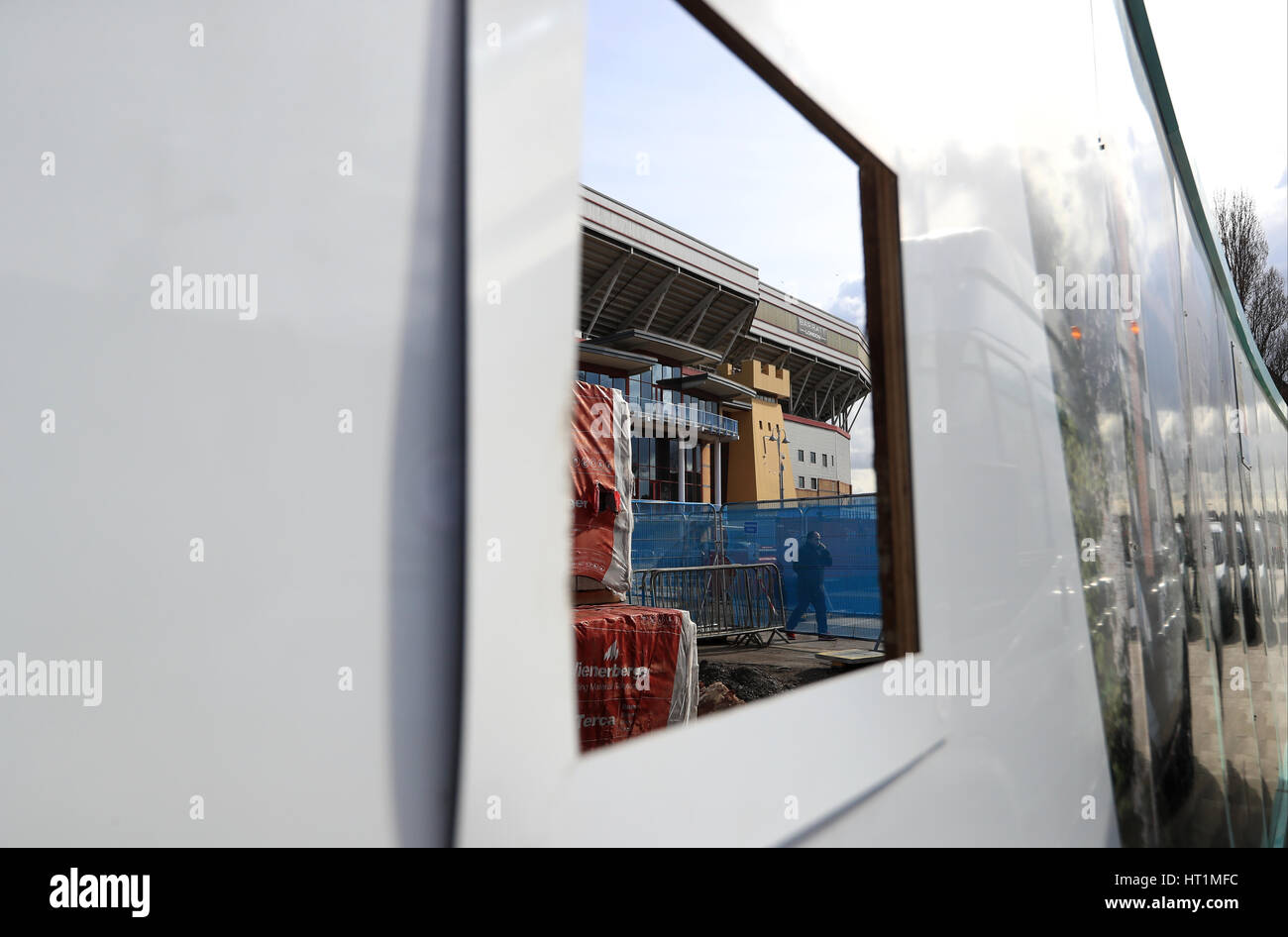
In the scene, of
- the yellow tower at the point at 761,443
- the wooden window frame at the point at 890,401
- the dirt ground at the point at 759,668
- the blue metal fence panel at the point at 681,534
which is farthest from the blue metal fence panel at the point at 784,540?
the yellow tower at the point at 761,443

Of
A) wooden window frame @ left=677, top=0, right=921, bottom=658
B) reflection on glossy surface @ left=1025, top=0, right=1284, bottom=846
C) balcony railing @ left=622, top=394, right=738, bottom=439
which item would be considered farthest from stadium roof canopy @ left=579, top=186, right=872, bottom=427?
wooden window frame @ left=677, top=0, right=921, bottom=658

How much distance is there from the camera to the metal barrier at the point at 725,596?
10367 mm

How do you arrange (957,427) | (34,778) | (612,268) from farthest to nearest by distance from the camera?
(612,268) < (957,427) < (34,778)

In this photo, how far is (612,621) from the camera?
3830 mm

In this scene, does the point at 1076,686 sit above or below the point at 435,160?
below

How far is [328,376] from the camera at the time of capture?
0.64m

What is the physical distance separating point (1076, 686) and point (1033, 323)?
797 millimetres

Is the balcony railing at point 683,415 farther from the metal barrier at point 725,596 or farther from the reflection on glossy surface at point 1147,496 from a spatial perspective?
the reflection on glossy surface at point 1147,496

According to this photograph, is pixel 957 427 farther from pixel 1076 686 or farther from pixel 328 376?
pixel 328 376

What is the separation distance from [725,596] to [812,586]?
3.86 feet

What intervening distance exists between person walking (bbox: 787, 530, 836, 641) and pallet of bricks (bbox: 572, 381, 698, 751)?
6005 millimetres

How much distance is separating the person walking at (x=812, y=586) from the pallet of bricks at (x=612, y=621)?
6.01 meters

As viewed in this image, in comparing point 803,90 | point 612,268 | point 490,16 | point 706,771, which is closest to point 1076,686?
point 706,771

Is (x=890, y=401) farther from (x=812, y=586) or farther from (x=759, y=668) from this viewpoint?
Result: (x=812, y=586)
